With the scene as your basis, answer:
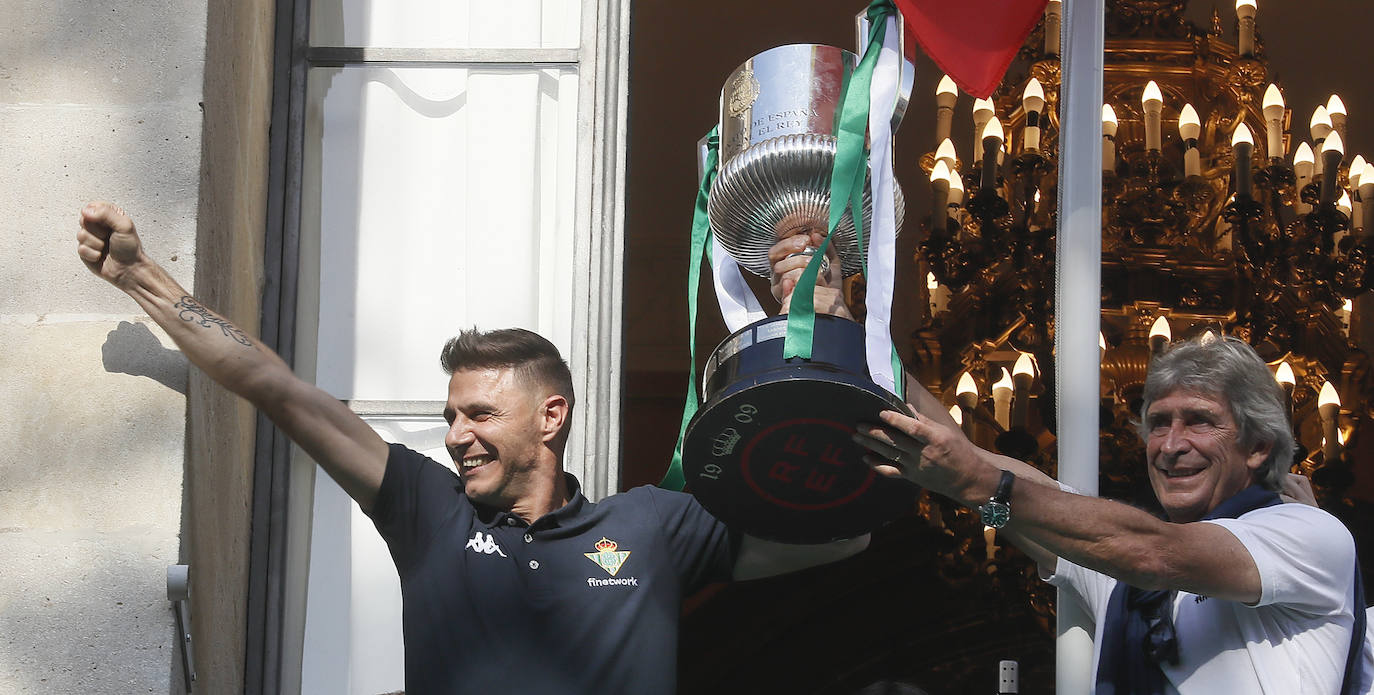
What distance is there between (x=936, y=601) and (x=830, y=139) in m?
6.72

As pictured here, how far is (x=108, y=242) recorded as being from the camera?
2.69m

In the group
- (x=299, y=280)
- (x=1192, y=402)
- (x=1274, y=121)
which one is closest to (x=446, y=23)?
(x=299, y=280)

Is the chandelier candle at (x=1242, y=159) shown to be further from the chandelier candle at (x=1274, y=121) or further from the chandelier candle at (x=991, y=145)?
the chandelier candle at (x=991, y=145)

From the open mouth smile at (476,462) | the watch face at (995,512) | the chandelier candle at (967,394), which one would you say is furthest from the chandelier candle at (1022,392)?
the watch face at (995,512)

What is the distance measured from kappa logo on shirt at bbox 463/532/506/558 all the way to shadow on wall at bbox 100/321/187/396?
0.56 meters

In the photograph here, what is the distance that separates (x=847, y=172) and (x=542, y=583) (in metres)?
0.80

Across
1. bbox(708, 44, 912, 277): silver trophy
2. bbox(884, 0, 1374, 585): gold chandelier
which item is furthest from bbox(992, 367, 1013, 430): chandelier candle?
bbox(708, 44, 912, 277): silver trophy

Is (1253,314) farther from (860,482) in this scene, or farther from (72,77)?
(72,77)

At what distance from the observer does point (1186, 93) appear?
20.8ft

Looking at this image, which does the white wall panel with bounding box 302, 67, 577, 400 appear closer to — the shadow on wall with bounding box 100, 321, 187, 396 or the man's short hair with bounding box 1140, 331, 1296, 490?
the shadow on wall with bounding box 100, 321, 187, 396

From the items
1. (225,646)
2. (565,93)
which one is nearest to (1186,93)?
(565,93)

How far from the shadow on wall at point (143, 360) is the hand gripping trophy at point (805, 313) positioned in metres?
0.87

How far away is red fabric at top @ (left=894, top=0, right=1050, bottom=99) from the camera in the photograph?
288cm

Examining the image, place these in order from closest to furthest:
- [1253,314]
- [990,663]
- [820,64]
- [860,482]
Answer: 1. [860,482]
2. [820,64]
3. [1253,314]
4. [990,663]
